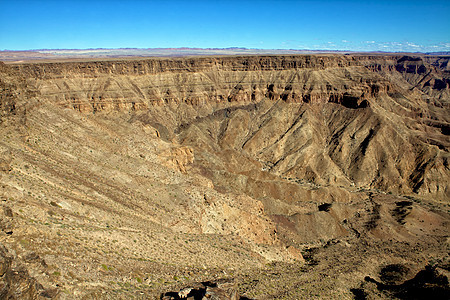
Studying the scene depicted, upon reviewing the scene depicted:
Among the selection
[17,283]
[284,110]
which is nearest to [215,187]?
[17,283]

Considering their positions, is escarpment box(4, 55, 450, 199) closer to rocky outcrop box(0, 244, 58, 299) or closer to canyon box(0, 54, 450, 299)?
canyon box(0, 54, 450, 299)

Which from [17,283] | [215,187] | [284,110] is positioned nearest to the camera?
[17,283]

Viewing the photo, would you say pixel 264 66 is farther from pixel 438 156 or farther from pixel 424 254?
pixel 424 254

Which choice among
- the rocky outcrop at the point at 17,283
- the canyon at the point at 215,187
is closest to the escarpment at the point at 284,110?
the canyon at the point at 215,187

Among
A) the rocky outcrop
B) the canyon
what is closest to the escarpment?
the canyon

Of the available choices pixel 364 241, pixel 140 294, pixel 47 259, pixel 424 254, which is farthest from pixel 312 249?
pixel 47 259

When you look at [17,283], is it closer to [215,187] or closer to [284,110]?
[215,187]

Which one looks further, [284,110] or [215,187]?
[284,110]

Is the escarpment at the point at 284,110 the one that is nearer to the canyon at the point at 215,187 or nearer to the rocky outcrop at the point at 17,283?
the canyon at the point at 215,187
